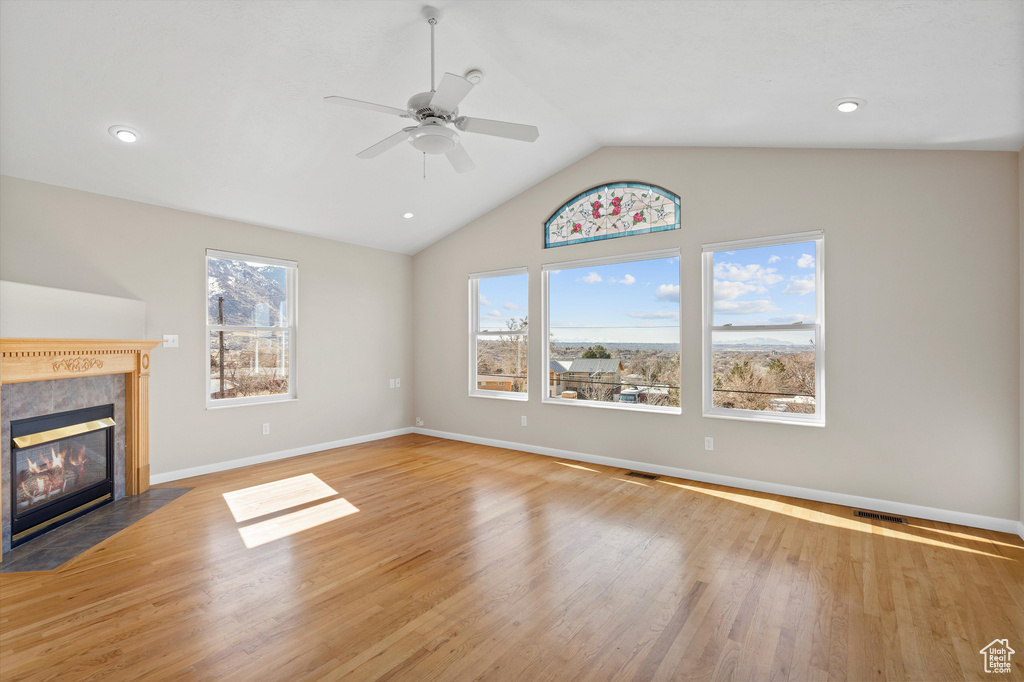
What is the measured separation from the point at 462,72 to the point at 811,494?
4.32 metres

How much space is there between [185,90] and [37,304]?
1.94 metres

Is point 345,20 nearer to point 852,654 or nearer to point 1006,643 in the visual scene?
point 852,654

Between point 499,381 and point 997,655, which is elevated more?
point 499,381

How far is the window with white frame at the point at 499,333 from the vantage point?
18.8 ft

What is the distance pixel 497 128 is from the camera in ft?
9.06

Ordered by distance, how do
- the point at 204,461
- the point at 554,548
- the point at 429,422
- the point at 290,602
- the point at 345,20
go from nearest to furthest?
the point at 290,602
the point at 345,20
the point at 554,548
the point at 204,461
the point at 429,422

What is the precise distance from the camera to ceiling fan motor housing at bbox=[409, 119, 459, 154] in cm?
269

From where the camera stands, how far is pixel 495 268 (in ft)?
19.2

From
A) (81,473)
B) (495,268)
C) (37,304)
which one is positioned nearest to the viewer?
(37,304)

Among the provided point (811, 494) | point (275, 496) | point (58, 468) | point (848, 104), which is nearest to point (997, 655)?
point (811, 494)

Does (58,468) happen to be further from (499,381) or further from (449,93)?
(499,381)

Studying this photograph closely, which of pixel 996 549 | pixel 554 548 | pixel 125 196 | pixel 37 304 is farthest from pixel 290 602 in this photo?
pixel 996 549

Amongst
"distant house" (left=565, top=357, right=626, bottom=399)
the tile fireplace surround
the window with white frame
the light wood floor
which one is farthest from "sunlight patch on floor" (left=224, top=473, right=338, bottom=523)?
"distant house" (left=565, top=357, right=626, bottom=399)

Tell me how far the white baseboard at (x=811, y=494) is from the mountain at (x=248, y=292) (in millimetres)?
3346
